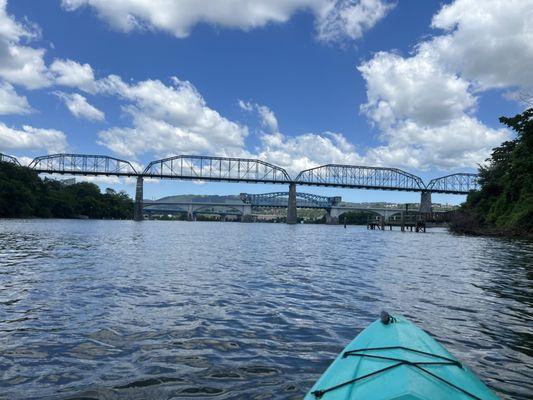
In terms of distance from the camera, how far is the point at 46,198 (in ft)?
467

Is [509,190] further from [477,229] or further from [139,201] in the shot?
[139,201]

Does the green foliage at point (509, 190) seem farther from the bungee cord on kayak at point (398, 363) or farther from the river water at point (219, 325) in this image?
the bungee cord on kayak at point (398, 363)

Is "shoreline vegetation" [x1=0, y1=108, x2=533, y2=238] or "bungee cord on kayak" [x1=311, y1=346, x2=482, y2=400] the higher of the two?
"shoreline vegetation" [x1=0, y1=108, x2=533, y2=238]

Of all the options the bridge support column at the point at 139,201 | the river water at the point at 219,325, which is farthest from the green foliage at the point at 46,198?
the river water at the point at 219,325

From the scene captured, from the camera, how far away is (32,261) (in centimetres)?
2222

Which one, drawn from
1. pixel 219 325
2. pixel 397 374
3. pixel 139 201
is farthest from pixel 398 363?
pixel 139 201

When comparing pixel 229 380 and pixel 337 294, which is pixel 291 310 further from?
pixel 229 380

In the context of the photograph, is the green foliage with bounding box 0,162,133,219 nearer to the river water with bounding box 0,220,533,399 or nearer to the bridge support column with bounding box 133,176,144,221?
the bridge support column with bounding box 133,176,144,221

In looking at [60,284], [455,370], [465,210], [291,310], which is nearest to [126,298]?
[60,284]

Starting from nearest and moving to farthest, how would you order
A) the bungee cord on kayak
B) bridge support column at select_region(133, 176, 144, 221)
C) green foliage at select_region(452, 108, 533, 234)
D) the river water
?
the bungee cord on kayak
the river water
green foliage at select_region(452, 108, 533, 234)
bridge support column at select_region(133, 176, 144, 221)

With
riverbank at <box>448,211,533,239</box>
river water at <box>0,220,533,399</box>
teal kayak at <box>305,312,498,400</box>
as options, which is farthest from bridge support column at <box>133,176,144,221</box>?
teal kayak at <box>305,312,498,400</box>

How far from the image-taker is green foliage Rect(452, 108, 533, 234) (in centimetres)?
5722

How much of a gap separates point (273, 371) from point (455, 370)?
338 centimetres

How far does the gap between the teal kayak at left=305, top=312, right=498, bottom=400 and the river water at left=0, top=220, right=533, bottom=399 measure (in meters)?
1.58
